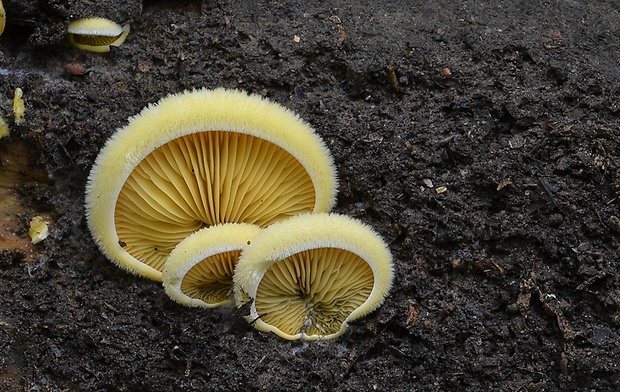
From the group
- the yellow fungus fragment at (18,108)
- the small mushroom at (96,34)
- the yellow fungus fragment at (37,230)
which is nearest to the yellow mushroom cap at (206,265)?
the yellow fungus fragment at (37,230)

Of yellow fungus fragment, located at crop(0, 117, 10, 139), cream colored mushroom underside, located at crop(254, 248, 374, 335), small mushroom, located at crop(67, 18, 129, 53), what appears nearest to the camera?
cream colored mushroom underside, located at crop(254, 248, 374, 335)

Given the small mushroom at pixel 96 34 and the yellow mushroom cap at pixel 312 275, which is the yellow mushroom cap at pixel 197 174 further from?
the small mushroom at pixel 96 34

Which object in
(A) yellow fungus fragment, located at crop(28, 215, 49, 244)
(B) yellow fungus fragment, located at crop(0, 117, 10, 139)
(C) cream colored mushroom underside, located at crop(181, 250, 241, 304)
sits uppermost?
(B) yellow fungus fragment, located at crop(0, 117, 10, 139)

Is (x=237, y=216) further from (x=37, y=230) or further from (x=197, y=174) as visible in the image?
(x=37, y=230)

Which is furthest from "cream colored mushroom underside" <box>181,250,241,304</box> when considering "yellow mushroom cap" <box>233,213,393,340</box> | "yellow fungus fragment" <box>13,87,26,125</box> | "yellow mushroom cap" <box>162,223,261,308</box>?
"yellow fungus fragment" <box>13,87,26,125</box>

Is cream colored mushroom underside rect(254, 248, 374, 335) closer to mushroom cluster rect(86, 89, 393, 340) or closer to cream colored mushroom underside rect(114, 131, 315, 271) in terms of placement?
mushroom cluster rect(86, 89, 393, 340)

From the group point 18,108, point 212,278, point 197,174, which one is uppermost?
point 197,174

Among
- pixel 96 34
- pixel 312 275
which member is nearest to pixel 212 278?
pixel 312 275

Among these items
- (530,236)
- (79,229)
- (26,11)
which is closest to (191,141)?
(79,229)

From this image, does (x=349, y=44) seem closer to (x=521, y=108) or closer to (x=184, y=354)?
(x=521, y=108)
